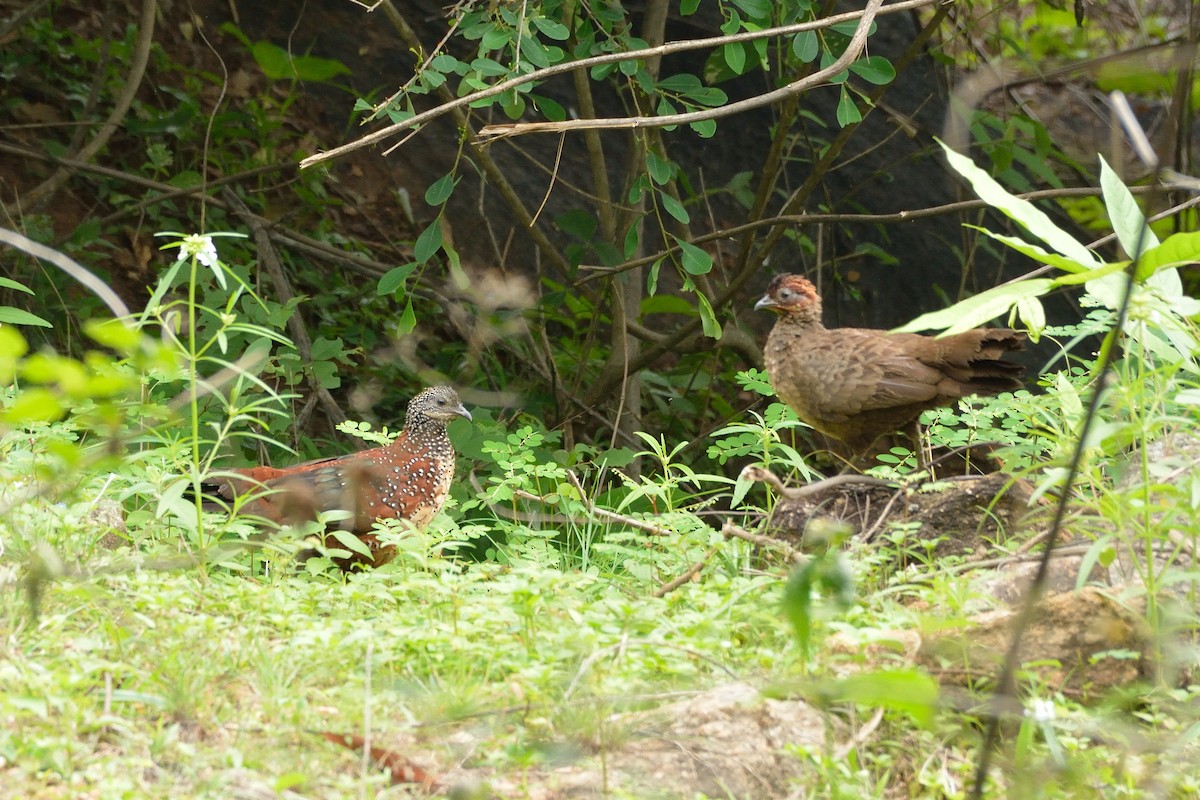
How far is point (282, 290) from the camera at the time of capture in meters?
6.64

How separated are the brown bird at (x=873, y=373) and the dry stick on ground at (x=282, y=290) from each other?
2.35 m

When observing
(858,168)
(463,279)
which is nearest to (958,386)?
(463,279)

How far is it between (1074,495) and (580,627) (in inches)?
55.2

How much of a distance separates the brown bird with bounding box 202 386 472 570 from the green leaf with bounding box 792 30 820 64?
2120 mm

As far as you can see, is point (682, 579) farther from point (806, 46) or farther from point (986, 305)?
point (806, 46)

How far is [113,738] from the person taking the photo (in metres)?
2.47

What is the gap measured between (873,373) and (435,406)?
1884mm

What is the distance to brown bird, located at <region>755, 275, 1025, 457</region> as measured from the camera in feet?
15.2

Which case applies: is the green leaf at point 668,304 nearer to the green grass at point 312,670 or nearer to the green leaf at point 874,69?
the green leaf at point 874,69

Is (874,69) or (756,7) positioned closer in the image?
(756,7)

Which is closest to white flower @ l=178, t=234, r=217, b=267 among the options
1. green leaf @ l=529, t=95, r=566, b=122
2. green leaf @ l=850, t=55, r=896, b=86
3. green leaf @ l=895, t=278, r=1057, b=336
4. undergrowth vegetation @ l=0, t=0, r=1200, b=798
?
undergrowth vegetation @ l=0, t=0, r=1200, b=798

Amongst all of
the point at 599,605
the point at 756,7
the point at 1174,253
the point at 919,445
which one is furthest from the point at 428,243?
the point at 1174,253

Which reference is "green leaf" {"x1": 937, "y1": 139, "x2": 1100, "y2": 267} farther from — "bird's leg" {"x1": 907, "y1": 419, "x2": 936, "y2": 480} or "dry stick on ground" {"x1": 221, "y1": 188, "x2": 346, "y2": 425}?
"dry stick on ground" {"x1": 221, "y1": 188, "x2": 346, "y2": 425}

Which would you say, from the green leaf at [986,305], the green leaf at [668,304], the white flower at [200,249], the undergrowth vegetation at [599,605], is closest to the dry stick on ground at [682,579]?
the undergrowth vegetation at [599,605]
